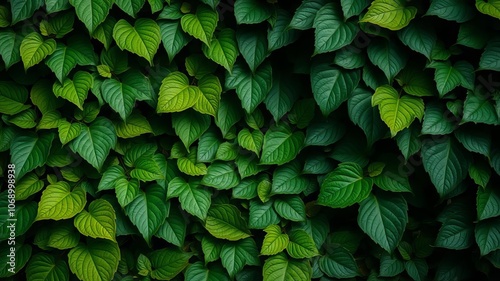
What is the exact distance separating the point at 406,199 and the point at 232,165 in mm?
841

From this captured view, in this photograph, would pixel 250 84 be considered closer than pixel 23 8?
No

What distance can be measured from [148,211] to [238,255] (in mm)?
475

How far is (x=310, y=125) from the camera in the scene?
2248mm

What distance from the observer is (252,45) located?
216 cm

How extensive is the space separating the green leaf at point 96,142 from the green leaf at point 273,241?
801 millimetres

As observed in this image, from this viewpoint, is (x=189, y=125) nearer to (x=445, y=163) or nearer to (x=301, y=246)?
(x=301, y=246)

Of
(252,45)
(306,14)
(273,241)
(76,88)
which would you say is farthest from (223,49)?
(273,241)

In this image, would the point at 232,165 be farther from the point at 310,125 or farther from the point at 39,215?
the point at 39,215

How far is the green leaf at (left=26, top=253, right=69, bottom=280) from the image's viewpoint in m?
2.27

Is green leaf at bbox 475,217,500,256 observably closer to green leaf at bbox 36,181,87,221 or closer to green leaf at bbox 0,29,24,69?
green leaf at bbox 36,181,87,221

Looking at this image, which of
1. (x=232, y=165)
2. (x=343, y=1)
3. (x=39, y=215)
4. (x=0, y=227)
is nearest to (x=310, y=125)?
(x=232, y=165)

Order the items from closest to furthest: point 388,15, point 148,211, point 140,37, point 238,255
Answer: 1. point 388,15
2. point 140,37
3. point 148,211
4. point 238,255

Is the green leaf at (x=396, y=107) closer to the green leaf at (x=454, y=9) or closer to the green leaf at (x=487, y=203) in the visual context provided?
the green leaf at (x=454, y=9)

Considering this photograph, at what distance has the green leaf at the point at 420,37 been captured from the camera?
204 centimetres
